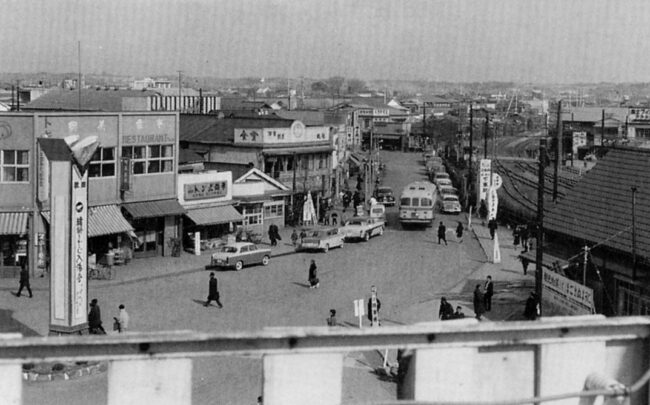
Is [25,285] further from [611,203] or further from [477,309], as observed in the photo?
[611,203]

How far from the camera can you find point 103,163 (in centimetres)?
3188

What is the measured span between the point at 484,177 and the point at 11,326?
93.1ft

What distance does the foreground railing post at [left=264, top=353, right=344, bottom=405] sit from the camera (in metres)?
4.21

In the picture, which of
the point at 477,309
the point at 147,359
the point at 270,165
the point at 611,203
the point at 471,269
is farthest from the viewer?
the point at 270,165

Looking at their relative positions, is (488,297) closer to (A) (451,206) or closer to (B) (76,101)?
(A) (451,206)

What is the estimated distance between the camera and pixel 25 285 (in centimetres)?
2578

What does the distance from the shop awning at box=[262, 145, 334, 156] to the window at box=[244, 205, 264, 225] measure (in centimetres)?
496

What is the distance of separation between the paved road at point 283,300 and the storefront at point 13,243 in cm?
354

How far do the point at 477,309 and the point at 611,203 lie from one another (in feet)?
14.8

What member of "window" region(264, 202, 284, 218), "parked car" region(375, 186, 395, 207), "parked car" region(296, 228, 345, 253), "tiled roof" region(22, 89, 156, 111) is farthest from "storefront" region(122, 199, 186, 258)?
"tiled roof" region(22, 89, 156, 111)

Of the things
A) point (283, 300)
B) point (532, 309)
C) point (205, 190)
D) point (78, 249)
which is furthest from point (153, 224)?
point (532, 309)

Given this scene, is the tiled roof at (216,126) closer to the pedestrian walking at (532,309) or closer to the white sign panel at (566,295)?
the pedestrian walking at (532,309)

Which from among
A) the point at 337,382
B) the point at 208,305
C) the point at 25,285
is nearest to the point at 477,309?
the point at 208,305

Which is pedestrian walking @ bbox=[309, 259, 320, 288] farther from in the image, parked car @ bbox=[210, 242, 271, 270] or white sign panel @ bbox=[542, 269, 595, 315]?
white sign panel @ bbox=[542, 269, 595, 315]
